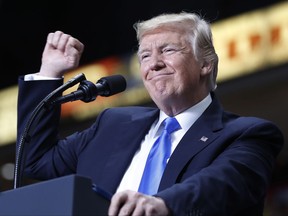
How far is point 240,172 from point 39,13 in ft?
17.8

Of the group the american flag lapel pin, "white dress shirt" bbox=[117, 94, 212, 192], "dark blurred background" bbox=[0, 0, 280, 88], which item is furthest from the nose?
"dark blurred background" bbox=[0, 0, 280, 88]

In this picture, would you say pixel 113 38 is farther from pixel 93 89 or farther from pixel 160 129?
pixel 93 89

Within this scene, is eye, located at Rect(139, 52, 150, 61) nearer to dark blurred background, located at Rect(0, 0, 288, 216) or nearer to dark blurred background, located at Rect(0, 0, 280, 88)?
dark blurred background, located at Rect(0, 0, 288, 216)

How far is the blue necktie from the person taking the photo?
Answer: 6.38 ft

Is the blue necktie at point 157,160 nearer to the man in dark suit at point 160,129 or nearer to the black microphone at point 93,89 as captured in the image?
the man in dark suit at point 160,129

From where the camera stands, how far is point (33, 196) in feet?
4.90

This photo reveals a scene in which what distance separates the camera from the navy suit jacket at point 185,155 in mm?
1698

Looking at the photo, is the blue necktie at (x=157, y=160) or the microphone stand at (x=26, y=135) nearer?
the microphone stand at (x=26, y=135)

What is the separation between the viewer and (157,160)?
2.00 m

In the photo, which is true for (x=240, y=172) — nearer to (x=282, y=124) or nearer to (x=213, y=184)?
(x=213, y=184)

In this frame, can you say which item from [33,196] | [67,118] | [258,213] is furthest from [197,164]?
[67,118]

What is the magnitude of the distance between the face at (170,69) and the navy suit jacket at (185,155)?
0.08 m

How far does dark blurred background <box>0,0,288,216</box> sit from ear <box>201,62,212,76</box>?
9.60 feet

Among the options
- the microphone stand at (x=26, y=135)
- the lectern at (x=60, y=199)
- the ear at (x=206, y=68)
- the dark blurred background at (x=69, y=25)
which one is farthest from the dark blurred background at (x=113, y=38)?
the lectern at (x=60, y=199)
